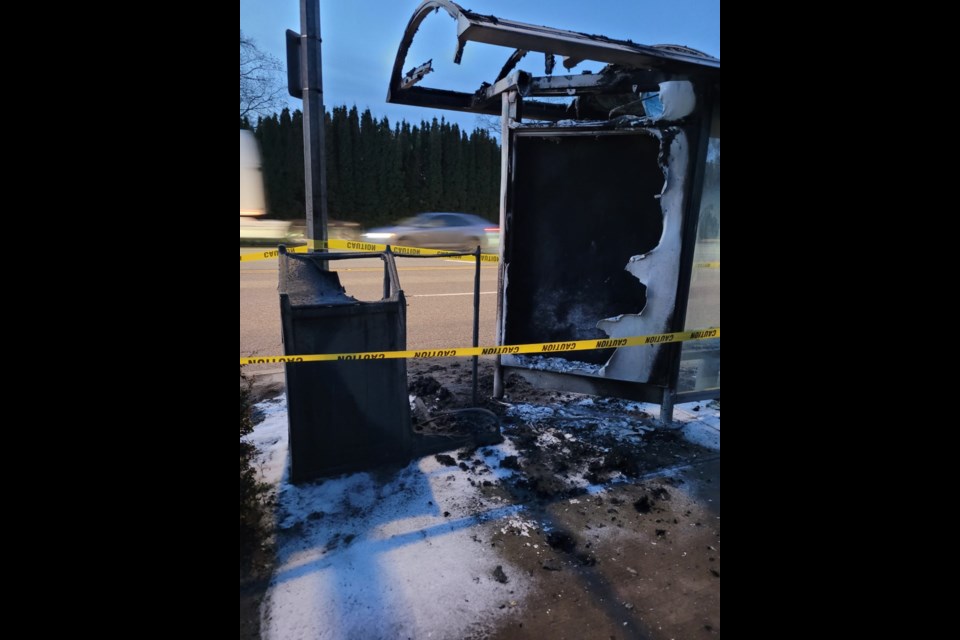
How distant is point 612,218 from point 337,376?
8.20 feet

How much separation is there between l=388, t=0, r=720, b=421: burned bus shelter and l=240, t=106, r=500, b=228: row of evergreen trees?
67.4 feet

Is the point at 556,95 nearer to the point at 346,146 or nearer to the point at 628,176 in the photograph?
the point at 628,176

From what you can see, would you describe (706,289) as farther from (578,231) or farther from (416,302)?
(416,302)

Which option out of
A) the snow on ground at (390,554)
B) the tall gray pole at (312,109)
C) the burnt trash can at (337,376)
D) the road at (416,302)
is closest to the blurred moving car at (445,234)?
the road at (416,302)

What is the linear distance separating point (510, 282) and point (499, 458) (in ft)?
5.04

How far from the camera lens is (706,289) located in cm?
430

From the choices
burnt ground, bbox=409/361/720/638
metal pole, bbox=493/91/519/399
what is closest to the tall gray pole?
metal pole, bbox=493/91/519/399

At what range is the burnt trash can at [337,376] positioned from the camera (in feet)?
A: 10.1

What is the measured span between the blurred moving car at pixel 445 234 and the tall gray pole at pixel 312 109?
1300 centimetres

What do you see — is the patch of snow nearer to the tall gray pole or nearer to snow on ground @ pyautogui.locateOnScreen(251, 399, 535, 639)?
snow on ground @ pyautogui.locateOnScreen(251, 399, 535, 639)

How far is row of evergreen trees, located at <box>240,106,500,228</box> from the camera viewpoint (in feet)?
77.2

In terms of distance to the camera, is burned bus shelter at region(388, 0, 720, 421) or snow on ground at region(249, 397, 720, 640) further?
burned bus shelter at region(388, 0, 720, 421)

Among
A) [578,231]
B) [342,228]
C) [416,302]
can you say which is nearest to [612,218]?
[578,231]

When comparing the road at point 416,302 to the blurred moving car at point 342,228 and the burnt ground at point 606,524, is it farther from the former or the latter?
the blurred moving car at point 342,228
